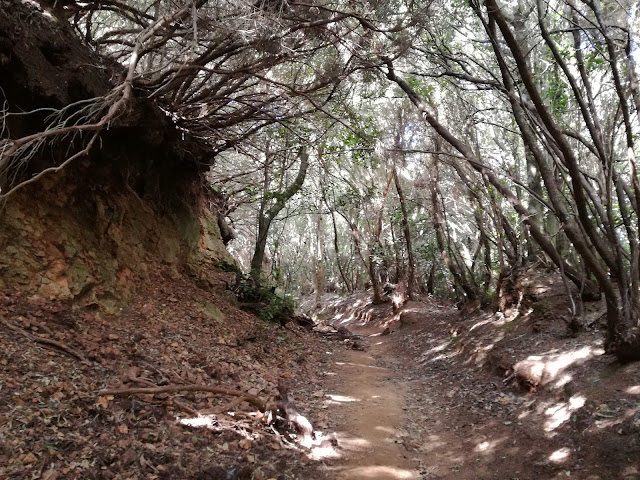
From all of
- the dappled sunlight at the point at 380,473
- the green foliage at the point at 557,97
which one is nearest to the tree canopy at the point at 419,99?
the green foliage at the point at 557,97

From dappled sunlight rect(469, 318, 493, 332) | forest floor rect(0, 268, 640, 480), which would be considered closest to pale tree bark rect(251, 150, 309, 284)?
forest floor rect(0, 268, 640, 480)

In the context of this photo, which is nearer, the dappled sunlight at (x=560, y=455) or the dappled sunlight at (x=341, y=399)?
the dappled sunlight at (x=560, y=455)

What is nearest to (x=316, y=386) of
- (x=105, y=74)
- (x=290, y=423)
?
(x=290, y=423)

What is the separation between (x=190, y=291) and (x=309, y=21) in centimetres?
581

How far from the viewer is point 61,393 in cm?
421

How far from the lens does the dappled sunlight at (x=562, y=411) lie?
516 cm

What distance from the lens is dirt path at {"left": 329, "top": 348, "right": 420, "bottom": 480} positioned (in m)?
4.98

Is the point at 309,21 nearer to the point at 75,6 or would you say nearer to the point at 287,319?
the point at 75,6

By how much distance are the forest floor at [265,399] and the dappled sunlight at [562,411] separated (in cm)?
2

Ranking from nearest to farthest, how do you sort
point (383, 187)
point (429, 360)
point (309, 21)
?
point (309, 21) < point (429, 360) < point (383, 187)

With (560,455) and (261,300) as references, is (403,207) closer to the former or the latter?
(261,300)

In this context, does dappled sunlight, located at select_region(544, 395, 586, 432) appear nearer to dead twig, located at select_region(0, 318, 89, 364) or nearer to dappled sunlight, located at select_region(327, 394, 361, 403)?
dappled sunlight, located at select_region(327, 394, 361, 403)

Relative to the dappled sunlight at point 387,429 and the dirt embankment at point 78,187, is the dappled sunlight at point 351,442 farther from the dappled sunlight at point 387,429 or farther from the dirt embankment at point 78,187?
the dirt embankment at point 78,187

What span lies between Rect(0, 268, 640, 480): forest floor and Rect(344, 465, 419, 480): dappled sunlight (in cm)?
2
